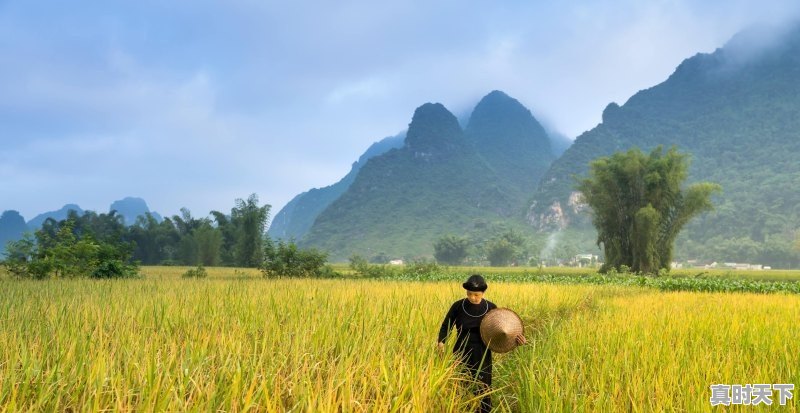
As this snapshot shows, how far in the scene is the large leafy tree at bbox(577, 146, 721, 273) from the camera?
34688 mm

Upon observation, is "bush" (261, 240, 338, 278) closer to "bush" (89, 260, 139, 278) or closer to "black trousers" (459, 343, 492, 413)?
"bush" (89, 260, 139, 278)

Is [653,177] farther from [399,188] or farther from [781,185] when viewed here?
[399,188]

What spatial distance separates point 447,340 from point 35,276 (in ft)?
62.0

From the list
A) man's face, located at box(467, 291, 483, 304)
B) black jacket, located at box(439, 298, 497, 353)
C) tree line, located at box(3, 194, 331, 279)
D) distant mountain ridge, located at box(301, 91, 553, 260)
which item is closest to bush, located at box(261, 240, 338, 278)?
tree line, located at box(3, 194, 331, 279)

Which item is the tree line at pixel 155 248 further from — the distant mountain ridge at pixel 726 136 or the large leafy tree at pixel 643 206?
the distant mountain ridge at pixel 726 136

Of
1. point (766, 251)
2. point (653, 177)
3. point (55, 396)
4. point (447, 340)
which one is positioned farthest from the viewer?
point (766, 251)

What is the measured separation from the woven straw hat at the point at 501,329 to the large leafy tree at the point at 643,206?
112 feet

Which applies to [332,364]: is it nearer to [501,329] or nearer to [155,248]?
[501,329]

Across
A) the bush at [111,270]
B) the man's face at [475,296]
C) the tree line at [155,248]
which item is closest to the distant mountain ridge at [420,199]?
the tree line at [155,248]

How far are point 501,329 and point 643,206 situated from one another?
3709 cm

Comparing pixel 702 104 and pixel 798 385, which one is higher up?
pixel 702 104

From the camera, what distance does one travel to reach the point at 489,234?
407 feet

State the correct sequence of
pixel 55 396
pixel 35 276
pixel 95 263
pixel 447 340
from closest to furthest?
pixel 55 396 < pixel 447 340 < pixel 35 276 < pixel 95 263

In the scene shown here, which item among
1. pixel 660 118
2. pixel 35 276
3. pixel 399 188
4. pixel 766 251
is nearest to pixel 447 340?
pixel 35 276
